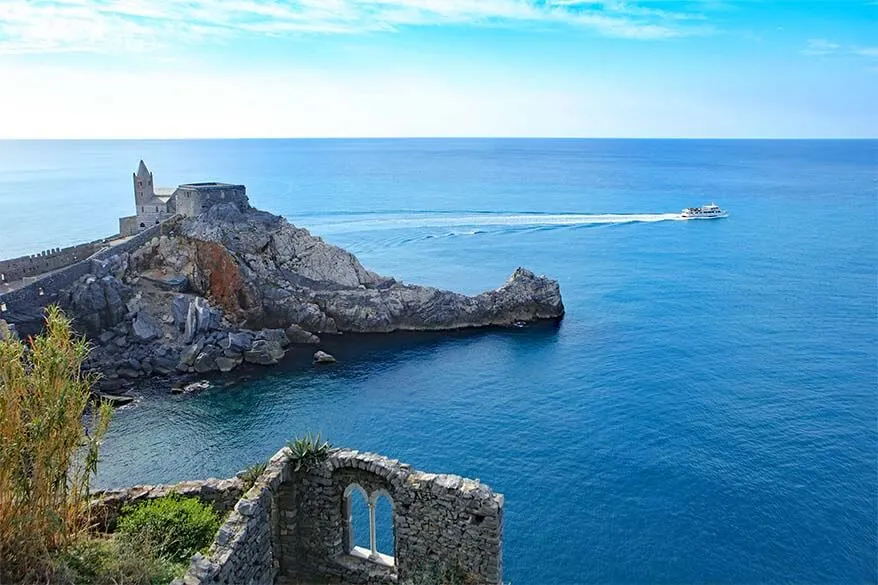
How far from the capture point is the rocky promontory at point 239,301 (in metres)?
47.7

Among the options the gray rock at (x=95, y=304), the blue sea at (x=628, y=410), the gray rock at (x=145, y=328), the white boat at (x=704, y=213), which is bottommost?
the blue sea at (x=628, y=410)

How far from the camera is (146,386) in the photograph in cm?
4475

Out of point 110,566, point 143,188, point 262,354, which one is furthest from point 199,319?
point 110,566

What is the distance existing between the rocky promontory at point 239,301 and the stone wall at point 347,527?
1288 inches

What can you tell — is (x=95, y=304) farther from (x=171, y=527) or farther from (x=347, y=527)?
(x=171, y=527)

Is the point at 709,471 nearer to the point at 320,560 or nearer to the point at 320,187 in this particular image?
the point at 320,560

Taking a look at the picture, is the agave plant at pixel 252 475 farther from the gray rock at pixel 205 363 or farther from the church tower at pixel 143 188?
the church tower at pixel 143 188

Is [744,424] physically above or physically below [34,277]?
below

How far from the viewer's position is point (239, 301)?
55.1 meters

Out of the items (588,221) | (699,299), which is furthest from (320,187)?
(699,299)

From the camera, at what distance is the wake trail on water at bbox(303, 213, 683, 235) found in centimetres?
10306

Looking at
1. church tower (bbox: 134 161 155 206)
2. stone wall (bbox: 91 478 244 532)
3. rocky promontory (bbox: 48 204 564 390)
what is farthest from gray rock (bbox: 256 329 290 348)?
stone wall (bbox: 91 478 244 532)

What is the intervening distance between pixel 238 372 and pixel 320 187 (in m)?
116

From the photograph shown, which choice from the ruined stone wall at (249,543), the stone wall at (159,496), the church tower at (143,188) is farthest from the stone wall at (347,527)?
the church tower at (143,188)
